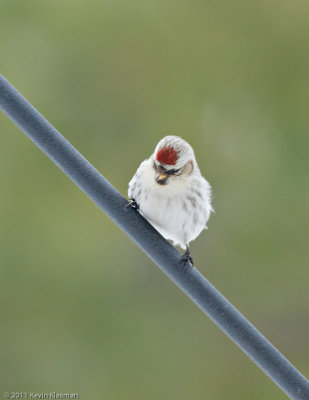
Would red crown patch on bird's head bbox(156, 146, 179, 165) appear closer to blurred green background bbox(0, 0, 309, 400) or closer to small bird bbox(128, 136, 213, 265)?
small bird bbox(128, 136, 213, 265)

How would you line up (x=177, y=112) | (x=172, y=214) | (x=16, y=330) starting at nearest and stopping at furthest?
(x=172, y=214), (x=16, y=330), (x=177, y=112)

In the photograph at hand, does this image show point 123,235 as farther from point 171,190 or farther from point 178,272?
point 178,272

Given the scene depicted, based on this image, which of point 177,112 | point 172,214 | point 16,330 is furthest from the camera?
point 177,112

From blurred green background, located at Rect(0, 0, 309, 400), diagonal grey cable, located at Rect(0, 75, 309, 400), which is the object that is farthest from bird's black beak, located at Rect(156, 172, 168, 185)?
blurred green background, located at Rect(0, 0, 309, 400)

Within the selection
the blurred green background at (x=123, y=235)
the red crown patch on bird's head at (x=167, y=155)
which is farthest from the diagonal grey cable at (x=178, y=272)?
the blurred green background at (x=123, y=235)

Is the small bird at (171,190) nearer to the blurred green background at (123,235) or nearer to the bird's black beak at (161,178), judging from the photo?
the bird's black beak at (161,178)

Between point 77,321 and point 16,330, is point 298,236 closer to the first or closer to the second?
point 77,321

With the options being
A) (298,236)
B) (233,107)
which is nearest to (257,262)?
(298,236)

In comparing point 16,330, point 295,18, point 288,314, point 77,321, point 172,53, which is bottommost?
point 16,330

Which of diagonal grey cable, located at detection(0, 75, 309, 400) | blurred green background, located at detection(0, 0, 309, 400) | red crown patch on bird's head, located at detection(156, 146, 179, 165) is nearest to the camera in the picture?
diagonal grey cable, located at detection(0, 75, 309, 400)
